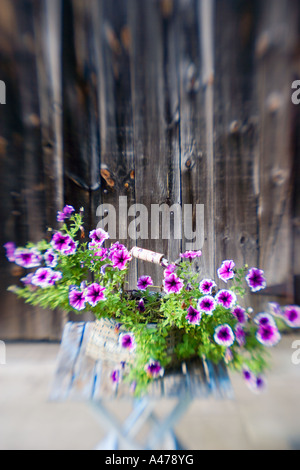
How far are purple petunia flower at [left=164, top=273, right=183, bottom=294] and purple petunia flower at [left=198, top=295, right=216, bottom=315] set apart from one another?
9cm

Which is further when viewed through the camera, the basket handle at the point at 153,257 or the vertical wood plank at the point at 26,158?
the vertical wood plank at the point at 26,158

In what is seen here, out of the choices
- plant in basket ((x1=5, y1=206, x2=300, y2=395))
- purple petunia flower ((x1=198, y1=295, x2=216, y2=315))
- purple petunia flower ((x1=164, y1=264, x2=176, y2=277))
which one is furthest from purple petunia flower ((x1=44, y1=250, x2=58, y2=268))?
purple petunia flower ((x1=198, y1=295, x2=216, y2=315))

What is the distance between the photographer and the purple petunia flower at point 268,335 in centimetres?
75

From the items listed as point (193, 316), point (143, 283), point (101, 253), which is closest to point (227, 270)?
point (193, 316)

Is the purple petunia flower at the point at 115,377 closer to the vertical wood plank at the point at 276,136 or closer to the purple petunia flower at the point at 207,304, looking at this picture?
the purple petunia flower at the point at 207,304

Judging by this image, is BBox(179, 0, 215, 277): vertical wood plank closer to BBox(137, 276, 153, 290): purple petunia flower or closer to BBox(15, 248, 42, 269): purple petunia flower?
BBox(137, 276, 153, 290): purple petunia flower

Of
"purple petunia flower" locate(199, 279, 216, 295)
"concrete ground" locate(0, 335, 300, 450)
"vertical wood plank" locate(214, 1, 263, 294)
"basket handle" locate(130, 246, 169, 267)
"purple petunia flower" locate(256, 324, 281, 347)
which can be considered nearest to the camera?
"purple petunia flower" locate(256, 324, 281, 347)

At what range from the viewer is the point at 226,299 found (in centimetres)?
82

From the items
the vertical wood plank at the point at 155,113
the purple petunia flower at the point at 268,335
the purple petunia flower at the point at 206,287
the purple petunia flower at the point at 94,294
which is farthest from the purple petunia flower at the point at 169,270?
the vertical wood plank at the point at 155,113

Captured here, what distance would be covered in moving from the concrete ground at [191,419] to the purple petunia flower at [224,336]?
0.58 metres

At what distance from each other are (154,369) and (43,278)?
0.46 m

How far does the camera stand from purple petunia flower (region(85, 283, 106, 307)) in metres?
0.83
